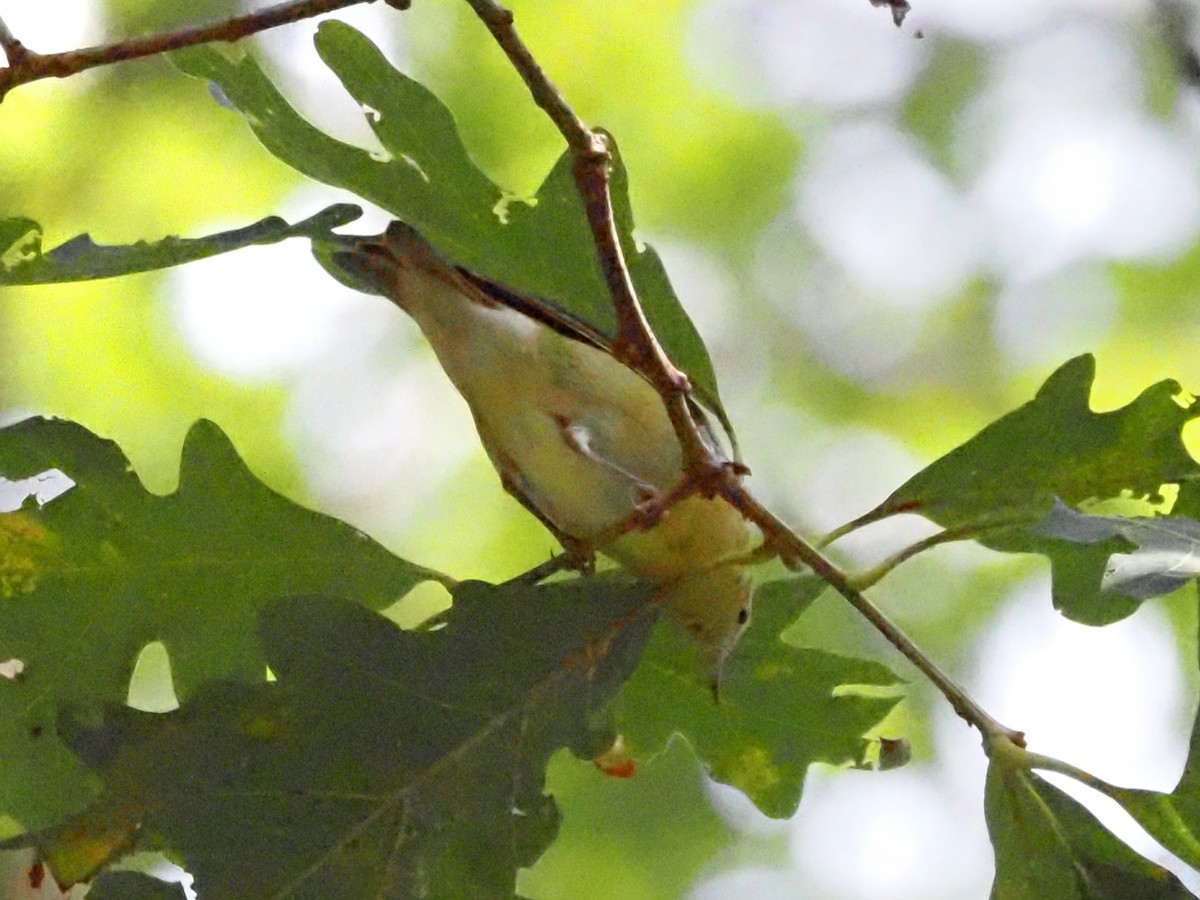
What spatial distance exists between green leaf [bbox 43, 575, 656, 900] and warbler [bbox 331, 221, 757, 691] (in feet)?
0.95

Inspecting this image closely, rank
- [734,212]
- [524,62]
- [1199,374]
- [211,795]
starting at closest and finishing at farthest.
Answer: [524,62] < [211,795] < [1199,374] < [734,212]

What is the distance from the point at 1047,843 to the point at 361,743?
743 mm

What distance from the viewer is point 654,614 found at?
56.3 inches

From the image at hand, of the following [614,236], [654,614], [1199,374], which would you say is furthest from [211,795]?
[1199,374]

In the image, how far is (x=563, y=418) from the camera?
1.87 meters

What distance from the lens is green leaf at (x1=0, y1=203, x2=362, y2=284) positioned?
1341mm

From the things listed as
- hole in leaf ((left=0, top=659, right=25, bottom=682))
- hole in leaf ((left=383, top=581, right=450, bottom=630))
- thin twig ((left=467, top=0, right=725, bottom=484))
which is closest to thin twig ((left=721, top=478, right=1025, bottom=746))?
thin twig ((left=467, top=0, right=725, bottom=484))

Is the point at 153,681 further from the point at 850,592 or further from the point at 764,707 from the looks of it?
the point at 850,592

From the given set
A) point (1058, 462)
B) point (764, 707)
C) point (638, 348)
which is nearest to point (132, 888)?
point (638, 348)

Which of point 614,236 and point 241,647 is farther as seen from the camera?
point 241,647

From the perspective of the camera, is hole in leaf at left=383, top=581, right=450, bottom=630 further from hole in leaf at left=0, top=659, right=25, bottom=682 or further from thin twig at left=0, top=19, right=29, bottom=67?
thin twig at left=0, top=19, right=29, bottom=67

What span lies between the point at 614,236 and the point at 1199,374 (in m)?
3.33

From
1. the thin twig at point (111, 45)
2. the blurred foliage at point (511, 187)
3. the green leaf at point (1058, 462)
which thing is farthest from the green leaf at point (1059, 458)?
the blurred foliage at point (511, 187)

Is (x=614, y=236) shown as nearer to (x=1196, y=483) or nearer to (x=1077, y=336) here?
(x=1196, y=483)
